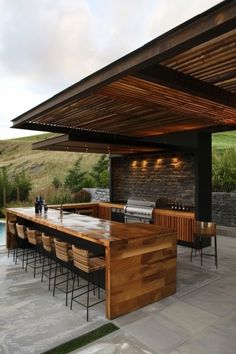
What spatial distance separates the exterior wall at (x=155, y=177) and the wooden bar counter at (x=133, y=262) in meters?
3.42

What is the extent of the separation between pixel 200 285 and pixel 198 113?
261cm

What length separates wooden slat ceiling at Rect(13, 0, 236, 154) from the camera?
1989 mm

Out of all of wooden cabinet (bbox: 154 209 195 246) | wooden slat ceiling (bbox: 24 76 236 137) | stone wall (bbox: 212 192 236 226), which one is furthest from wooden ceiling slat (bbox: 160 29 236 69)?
stone wall (bbox: 212 192 236 226)

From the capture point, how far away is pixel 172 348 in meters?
2.68

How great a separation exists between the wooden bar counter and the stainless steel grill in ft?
9.73

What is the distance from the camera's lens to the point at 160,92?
3197mm

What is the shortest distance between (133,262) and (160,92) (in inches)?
80.5

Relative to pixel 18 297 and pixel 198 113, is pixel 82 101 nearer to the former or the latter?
pixel 198 113

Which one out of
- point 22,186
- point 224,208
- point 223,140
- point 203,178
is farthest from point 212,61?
point 223,140

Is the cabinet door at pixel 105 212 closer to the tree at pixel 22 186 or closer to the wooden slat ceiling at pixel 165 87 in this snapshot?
the wooden slat ceiling at pixel 165 87

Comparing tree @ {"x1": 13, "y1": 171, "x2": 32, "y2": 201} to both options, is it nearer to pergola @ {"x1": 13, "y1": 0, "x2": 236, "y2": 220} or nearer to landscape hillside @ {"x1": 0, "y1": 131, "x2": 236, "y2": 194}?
landscape hillside @ {"x1": 0, "y1": 131, "x2": 236, "y2": 194}

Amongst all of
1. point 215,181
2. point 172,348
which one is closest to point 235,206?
point 215,181

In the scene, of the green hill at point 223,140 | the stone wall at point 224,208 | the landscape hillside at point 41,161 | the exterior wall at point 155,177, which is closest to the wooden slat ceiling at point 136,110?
the exterior wall at point 155,177

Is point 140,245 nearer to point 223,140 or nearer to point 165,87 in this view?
point 165,87
